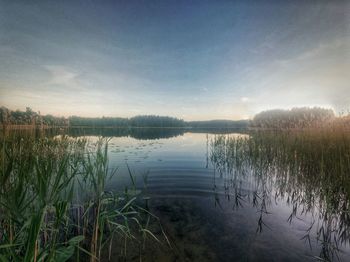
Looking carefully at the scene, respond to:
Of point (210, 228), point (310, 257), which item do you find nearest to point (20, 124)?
point (210, 228)

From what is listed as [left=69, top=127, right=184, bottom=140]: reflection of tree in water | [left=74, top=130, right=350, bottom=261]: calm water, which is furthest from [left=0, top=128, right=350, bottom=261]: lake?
[left=69, top=127, right=184, bottom=140]: reflection of tree in water

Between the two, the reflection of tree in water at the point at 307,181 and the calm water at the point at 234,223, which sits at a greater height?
the reflection of tree in water at the point at 307,181

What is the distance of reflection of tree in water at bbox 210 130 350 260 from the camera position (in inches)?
158

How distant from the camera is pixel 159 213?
4762mm

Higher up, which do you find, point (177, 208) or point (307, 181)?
point (307, 181)

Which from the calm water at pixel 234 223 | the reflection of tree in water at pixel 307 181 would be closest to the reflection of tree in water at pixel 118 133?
the calm water at pixel 234 223

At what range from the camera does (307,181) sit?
628 cm

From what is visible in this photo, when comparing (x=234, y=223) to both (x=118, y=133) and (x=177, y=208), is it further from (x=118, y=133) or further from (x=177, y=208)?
(x=118, y=133)

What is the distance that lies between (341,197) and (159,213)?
5.44 m

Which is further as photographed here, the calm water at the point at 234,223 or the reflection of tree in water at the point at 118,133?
the reflection of tree in water at the point at 118,133

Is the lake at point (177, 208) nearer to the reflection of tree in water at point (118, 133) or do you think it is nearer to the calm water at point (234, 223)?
the calm water at point (234, 223)

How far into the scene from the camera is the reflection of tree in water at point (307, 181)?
4012 millimetres

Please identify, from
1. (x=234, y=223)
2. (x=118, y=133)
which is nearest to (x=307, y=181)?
(x=234, y=223)

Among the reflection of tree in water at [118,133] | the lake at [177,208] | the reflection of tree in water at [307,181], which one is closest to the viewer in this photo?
the lake at [177,208]
